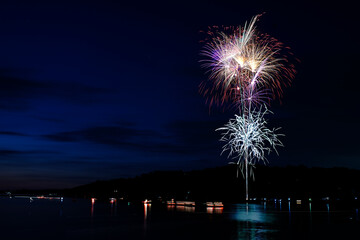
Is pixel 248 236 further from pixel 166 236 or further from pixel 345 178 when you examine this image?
pixel 345 178

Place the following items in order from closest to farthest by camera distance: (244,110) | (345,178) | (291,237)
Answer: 1. (291,237)
2. (244,110)
3. (345,178)

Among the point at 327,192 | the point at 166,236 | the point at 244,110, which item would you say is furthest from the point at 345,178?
the point at 166,236

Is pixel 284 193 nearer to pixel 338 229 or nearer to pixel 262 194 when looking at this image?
pixel 262 194

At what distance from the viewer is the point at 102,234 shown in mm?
35938

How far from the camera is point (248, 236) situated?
103 feet

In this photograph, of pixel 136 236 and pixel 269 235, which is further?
pixel 136 236

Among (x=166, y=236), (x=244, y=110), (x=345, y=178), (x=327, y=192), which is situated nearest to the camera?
(x=166, y=236)

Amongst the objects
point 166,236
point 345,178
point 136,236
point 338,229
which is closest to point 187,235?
point 166,236

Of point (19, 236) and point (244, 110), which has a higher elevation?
point (244, 110)

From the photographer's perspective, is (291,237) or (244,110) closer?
(291,237)

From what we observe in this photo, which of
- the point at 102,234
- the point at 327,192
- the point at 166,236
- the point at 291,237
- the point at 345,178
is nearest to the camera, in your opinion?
the point at 291,237

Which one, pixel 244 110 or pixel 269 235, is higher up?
pixel 244 110

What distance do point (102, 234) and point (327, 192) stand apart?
559ft

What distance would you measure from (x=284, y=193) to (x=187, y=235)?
16834 cm
